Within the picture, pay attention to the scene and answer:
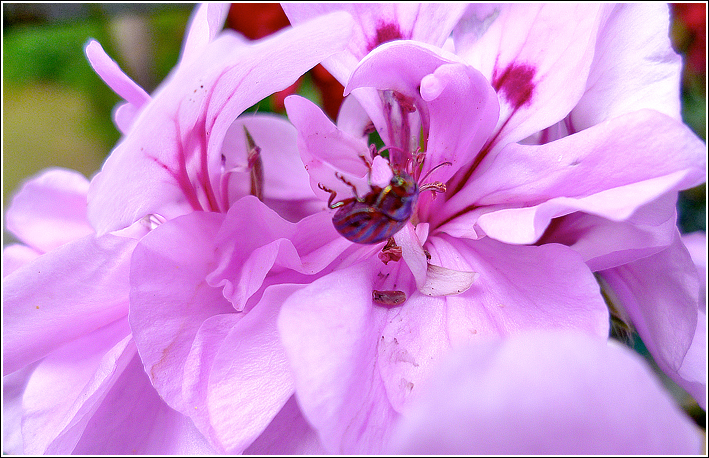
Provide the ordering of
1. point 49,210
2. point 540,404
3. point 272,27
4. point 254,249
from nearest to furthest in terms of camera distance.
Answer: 1. point 540,404
2. point 254,249
3. point 49,210
4. point 272,27

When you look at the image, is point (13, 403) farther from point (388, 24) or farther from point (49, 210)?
point (388, 24)

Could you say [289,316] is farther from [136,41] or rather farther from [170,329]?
[136,41]

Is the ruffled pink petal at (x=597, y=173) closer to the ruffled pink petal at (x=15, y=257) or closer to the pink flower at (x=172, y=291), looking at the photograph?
the pink flower at (x=172, y=291)

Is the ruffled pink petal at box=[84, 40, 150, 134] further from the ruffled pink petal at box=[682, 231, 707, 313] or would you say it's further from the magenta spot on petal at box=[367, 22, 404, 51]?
the ruffled pink petal at box=[682, 231, 707, 313]

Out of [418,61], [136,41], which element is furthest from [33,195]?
[136,41]

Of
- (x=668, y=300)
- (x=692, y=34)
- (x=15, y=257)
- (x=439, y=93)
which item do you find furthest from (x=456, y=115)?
(x=692, y=34)

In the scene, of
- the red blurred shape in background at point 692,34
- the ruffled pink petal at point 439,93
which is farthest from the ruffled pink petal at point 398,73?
the red blurred shape in background at point 692,34
